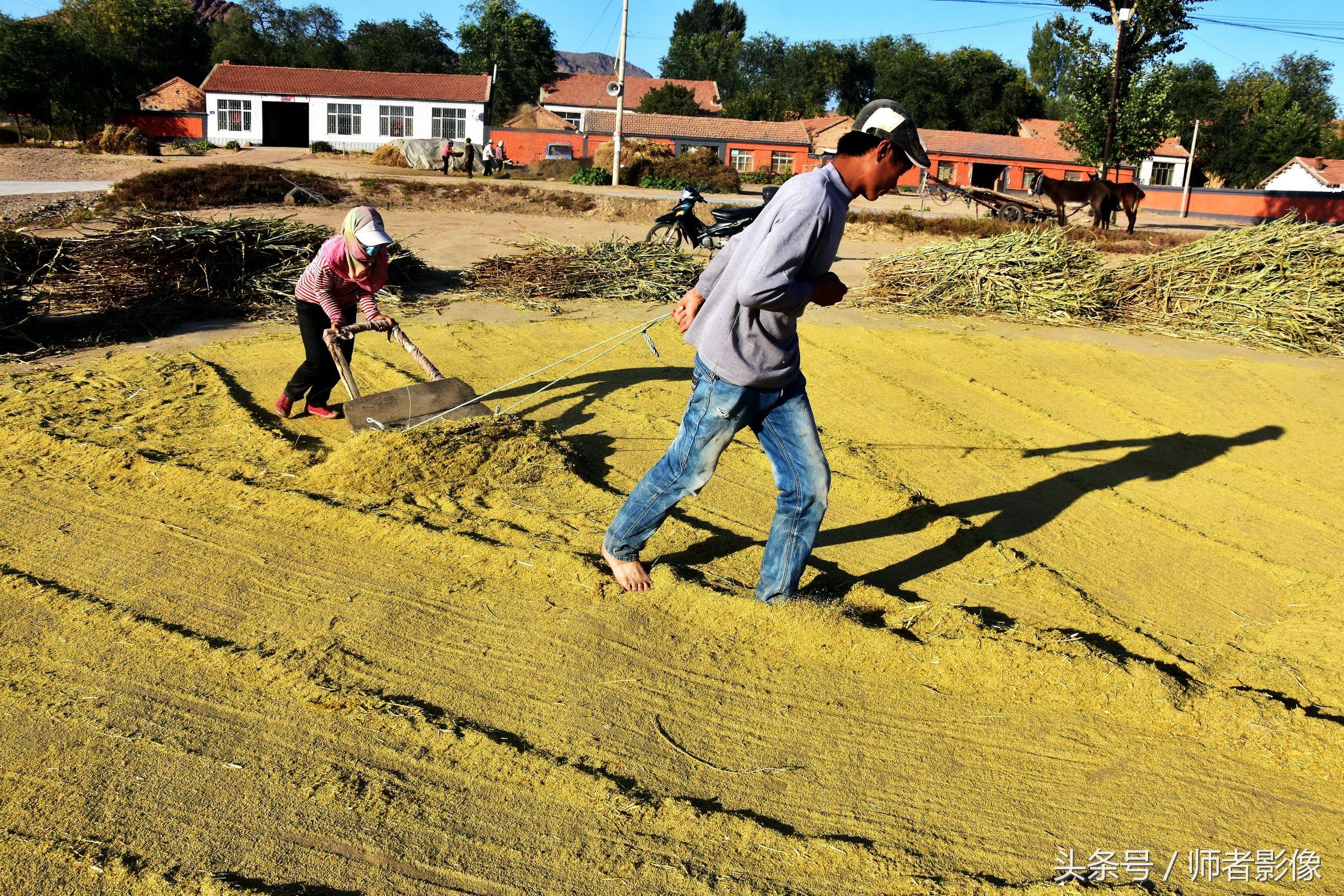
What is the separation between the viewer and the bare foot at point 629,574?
3816 millimetres

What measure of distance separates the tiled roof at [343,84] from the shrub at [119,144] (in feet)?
49.1

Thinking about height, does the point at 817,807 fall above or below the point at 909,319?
below

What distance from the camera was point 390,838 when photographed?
2418 mm

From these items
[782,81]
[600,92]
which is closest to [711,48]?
[782,81]

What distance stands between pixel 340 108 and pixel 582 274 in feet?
143

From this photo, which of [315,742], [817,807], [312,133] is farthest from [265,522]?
[312,133]

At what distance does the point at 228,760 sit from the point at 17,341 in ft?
21.9

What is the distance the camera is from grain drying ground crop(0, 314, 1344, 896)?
245cm

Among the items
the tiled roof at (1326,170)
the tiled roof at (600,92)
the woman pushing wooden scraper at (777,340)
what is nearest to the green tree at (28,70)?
the tiled roof at (600,92)

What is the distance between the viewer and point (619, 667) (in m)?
3.33

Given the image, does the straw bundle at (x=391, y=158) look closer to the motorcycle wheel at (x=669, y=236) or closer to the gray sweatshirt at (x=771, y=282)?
the motorcycle wheel at (x=669, y=236)

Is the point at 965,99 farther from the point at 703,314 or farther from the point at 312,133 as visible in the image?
the point at 703,314

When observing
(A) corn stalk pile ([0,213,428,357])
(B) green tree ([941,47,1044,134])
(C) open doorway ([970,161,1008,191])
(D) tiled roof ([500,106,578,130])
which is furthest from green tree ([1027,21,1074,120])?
(A) corn stalk pile ([0,213,428,357])

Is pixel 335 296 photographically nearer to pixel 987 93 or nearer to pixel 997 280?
pixel 997 280
